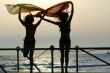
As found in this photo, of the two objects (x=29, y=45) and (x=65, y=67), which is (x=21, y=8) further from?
(x=65, y=67)

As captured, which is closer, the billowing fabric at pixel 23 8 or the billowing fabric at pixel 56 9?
the billowing fabric at pixel 56 9

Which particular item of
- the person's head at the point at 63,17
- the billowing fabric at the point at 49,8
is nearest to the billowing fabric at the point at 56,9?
the billowing fabric at the point at 49,8

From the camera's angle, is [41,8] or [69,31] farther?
[41,8]

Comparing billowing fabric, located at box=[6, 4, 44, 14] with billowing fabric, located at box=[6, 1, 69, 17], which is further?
billowing fabric, located at box=[6, 4, 44, 14]

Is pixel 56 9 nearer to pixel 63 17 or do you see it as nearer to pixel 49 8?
pixel 49 8

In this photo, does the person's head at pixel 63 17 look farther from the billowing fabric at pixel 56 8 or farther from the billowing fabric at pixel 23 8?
the billowing fabric at pixel 23 8

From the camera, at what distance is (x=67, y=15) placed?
50.5ft

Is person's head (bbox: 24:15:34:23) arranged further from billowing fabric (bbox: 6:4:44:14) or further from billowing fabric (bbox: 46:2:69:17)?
billowing fabric (bbox: 46:2:69:17)

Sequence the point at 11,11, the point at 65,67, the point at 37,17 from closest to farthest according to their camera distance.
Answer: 1. the point at 65,67
2. the point at 37,17
3. the point at 11,11

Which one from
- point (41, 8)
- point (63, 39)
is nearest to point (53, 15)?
point (41, 8)

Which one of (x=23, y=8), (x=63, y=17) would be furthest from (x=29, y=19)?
(x=23, y=8)

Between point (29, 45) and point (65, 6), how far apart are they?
212 centimetres

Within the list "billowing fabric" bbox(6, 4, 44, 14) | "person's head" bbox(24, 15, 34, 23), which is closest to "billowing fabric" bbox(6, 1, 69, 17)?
"billowing fabric" bbox(6, 4, 44, 14)

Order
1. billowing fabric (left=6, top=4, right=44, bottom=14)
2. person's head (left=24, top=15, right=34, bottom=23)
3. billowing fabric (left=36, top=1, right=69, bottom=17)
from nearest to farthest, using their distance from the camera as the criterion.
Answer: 1. person's head (left=24, top=15, right=34, bottom=23)
2. billowing fabric (left=36, top=1, right=69, bottom=17)
3. billowing fabric (left=6, top=4, right=44, bottom=14)
